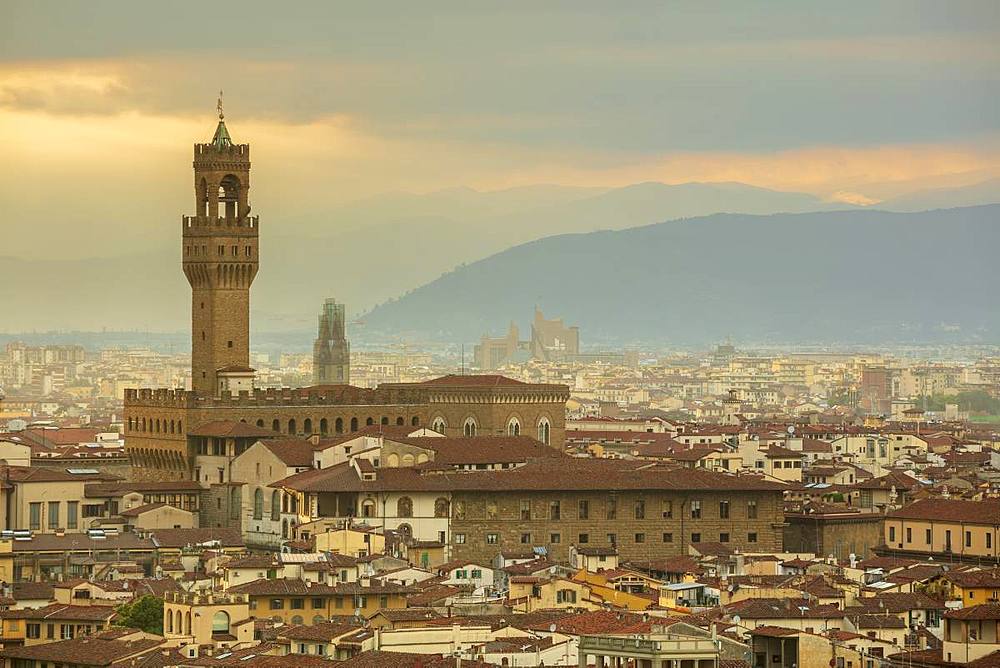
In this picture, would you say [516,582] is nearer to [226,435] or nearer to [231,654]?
[231,654]

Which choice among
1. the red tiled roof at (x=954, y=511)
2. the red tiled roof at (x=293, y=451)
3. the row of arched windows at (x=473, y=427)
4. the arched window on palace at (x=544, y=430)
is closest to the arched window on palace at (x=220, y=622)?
the red tiled roof at (x=954, y=511)

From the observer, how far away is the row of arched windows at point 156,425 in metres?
83.0

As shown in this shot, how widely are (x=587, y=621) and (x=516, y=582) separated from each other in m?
7.72

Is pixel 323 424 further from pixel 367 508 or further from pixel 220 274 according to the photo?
pixel 367 508

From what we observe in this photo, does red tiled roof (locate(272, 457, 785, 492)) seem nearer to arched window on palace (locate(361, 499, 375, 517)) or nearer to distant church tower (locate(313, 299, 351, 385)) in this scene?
arched window on palace (locate(361, 499, 375, 517))

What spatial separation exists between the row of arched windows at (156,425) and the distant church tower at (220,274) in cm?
175

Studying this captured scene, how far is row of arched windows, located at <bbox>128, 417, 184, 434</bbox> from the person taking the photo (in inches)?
3268

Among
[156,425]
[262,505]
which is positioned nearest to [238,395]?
[156,425]

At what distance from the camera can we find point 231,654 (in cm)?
4384

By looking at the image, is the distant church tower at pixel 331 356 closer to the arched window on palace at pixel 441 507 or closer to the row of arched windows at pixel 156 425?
the row of arched windows at pixel 156 425

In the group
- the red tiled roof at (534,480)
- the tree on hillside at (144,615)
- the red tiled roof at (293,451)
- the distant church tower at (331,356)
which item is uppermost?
the distant church tower at (331,356)

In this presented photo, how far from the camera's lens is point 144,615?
49281mm

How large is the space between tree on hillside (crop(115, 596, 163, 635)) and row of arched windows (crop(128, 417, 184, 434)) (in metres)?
32.3

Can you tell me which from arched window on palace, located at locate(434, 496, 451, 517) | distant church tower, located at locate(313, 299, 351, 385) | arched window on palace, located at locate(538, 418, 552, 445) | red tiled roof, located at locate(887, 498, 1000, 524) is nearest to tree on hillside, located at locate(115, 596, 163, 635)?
arched window on palace, located at locate(434, 496, 451, 517)
